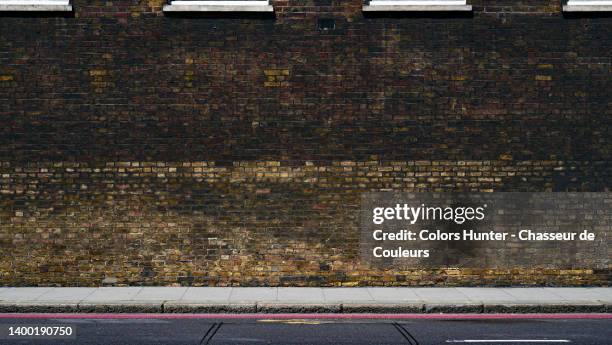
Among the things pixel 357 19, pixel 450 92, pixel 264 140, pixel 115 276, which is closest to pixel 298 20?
pixel 357 19

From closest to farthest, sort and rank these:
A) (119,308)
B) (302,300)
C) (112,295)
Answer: (119,308) < (302,300) < (112,295)

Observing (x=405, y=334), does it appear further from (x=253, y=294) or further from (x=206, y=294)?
(x=206, y=294)

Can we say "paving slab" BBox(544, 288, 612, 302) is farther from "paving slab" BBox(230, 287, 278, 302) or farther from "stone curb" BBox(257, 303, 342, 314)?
"paving slab" BBox(230, 287, 278, 302)

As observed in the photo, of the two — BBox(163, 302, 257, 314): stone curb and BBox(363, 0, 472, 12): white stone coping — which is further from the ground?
BBox(363, 0, 472, 12): white stone coping

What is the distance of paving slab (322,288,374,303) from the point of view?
9586 millimetres

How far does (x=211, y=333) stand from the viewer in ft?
25.8

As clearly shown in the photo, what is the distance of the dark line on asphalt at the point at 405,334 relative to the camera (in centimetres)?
741

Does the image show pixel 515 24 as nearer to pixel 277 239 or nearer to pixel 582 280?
pixel 582 280

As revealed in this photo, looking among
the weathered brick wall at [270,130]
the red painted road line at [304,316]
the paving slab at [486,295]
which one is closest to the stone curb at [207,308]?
the red painted road line at [304,316]

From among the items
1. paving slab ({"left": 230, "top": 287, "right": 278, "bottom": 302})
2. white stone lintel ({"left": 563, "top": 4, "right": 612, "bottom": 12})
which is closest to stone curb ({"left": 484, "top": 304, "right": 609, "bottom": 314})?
paving slab ({"left": 230, "top": 287, "right": 278, "bottom": 302})

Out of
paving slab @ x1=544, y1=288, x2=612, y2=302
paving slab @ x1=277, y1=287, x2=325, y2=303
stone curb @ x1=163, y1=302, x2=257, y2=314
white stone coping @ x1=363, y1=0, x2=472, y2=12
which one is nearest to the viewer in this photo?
stone curb @ x1=163, y1=302, x2=257, y2=314

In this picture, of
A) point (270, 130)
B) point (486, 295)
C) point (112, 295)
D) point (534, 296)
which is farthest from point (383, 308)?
point (112, 295)

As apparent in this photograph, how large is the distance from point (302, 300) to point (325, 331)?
1594 mm

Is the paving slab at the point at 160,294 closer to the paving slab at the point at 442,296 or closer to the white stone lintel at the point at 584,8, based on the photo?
the paving slab at the point at 442,296
